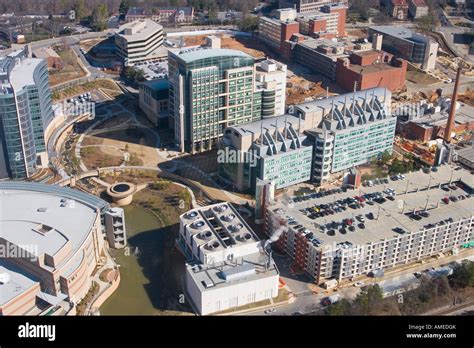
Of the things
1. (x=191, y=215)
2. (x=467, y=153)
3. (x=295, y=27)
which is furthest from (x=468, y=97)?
(x=191, y=215)

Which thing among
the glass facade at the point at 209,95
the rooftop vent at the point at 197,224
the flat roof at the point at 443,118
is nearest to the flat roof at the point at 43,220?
the rooftop vent at the point at 197,224

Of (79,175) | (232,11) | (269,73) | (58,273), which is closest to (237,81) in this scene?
(269,73)

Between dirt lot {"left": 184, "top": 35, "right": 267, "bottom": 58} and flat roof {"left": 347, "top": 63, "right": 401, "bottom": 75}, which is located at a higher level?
flat roof {"left": 347, "top": 63, "right": 401, "bottom": 75}

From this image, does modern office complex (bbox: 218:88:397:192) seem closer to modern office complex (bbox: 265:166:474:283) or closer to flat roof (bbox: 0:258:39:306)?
modern office complex (bbox: 265:166:474:283)

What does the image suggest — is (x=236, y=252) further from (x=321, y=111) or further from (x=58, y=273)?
(x=321, y=111)

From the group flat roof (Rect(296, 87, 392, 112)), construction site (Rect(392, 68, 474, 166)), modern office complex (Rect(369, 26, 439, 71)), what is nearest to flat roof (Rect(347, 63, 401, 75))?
construction site (Rect(392, 68, 474, 166))

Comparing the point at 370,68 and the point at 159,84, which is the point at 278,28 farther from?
the point at 159,84
